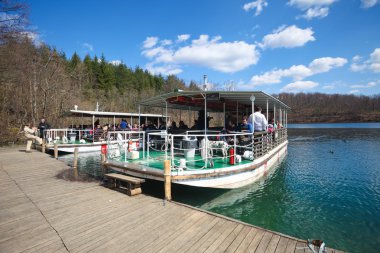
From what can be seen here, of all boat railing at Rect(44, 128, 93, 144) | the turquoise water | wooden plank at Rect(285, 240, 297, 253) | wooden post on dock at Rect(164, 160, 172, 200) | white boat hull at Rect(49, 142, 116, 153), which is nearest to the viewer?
wooden plank at Rect(285, 240, 297, 253)

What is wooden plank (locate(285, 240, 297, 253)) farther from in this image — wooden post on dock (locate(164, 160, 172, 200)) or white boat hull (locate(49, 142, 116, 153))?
white boat hull (locate(49, 142, 116, 153))

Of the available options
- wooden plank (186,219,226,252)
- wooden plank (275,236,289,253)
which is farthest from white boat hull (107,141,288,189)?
wooden plank (275,236,289,253)

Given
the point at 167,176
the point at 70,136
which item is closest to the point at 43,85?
the point at 70,136

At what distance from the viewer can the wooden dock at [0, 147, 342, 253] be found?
13.2ft

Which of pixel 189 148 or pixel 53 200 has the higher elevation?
pixel 189 148

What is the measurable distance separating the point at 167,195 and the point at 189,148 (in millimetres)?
2591

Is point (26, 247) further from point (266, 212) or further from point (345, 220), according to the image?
point (345, 220)

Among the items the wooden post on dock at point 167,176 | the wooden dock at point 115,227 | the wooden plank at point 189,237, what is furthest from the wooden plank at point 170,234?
the wooden post on dock at point 167,176

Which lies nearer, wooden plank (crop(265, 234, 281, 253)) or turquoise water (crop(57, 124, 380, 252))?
wooden plank (crop(265, 234, 281, 253))

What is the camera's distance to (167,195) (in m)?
6.45

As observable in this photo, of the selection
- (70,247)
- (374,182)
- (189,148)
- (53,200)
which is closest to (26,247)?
(70,247)

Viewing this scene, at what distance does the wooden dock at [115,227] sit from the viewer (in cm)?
401

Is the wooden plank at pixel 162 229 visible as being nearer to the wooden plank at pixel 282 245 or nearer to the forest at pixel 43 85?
the wooden plank at pixel 282 245

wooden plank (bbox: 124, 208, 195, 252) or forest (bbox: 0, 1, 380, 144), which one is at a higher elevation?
forest (bbox: 0, 1, 380, 144)
